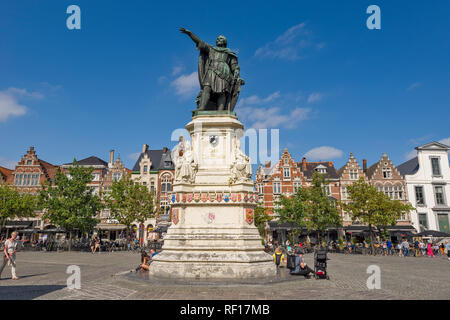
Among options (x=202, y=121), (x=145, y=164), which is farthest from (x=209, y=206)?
(x=145, y=164)

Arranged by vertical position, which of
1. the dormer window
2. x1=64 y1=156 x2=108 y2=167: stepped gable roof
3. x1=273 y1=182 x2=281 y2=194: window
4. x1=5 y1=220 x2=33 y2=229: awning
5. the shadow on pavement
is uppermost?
x1=64 y1=156 x2=108 y2=167: stepped gable roof

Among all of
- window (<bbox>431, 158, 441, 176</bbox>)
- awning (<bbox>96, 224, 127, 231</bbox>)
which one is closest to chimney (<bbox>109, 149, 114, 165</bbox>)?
awning (<bbox>96, 224, 127, 231</bbox>)

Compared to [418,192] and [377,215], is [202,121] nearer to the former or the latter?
[377,215]

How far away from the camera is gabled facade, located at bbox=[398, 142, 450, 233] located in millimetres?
41281

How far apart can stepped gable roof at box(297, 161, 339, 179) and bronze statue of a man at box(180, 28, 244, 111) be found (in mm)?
38064

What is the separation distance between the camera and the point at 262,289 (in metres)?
8.07

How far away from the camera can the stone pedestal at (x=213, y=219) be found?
30.6 ft

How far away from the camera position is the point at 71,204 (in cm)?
3384

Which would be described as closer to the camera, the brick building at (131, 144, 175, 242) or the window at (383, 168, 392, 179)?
the window at (383, 168, 392, 179)

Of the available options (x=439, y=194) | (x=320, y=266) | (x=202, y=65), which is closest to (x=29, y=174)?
(x=202, y=65)

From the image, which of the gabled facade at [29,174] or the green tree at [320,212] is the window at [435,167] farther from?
the gabled facade at [29,174]

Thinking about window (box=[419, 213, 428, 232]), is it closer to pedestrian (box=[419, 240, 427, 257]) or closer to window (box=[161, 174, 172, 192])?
pedestrian (box=[419, 240, 427, 257])

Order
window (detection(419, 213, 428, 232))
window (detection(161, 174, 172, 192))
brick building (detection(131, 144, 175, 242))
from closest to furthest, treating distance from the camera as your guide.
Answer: window (detection(419, 213, 428, 232)) < brick building (detection(131, 144, 175, 242)) < window (detection(161, 174, 172, 192))
